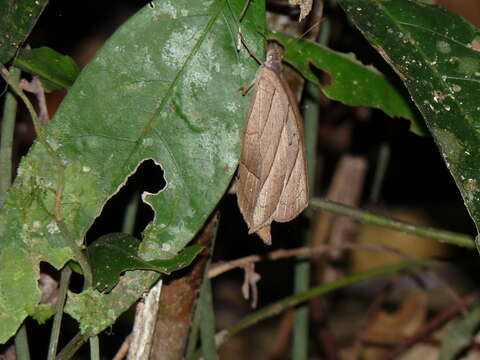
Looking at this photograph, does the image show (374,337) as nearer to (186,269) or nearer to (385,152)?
(385,152)

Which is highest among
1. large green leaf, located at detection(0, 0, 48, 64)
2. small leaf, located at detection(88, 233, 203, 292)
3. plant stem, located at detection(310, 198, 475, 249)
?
large green leaf, located at detection(0, 0, 48, 64)

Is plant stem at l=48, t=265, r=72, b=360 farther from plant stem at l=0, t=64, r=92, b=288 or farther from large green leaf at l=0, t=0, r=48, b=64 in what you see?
large green leaf at l=0, t=0, r=48, b=64

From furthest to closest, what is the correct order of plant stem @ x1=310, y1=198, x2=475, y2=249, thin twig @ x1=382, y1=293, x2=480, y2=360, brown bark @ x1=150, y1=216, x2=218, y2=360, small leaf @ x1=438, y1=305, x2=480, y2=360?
thin twig @ x1=382, y1=293, x2=480, y2=360 < small leaf @ x1=438, y1=305, x2=480, y2=360 < plant stem @ x1=310, y1=198, x2=475, y2=249 < brown bark @ x1=150, y1=216, x2=218, y2=360

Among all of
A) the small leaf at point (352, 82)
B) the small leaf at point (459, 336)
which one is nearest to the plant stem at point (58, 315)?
the small leaf at point (352, 82)

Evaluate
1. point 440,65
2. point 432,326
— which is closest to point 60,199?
point 440,65

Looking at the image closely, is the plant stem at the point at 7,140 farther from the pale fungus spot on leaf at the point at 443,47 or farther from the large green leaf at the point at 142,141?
the pale fungus spot on leaf at the point at 443,47

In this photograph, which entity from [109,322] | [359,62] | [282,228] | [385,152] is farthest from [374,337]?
[109,322]

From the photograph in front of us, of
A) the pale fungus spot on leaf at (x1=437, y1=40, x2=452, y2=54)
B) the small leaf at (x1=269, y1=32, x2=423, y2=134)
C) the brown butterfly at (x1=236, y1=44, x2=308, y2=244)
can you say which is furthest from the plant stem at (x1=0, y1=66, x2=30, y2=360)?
the pale fungus spot on leaf at (x1=437, y1=40, x2=452, y2=54)
